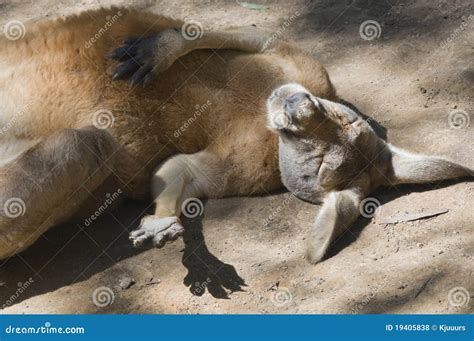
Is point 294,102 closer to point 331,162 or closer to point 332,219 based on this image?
point 331,162

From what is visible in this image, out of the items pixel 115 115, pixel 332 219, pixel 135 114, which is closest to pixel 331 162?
pixel 332 219

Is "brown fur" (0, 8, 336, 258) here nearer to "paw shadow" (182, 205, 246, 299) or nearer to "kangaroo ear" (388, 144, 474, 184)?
"paw shadow" (182, 205, 246, 299)

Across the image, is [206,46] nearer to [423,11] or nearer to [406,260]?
[406,260]

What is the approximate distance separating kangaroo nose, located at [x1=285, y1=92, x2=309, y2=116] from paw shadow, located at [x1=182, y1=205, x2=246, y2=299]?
93 centimetres

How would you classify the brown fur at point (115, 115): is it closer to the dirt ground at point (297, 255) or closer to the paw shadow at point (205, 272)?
the dirt ground at point (297, 255)

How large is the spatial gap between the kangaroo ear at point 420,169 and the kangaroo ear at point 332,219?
0.89ft

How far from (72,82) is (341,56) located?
2464 millimetres

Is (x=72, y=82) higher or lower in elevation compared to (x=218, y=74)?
higher

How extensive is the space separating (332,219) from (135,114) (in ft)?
4.39

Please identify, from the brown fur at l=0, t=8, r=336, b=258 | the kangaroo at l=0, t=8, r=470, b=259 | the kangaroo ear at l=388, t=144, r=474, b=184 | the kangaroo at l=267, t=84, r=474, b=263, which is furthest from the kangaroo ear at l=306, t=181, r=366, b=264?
the brown fur at l=0, t=8, r=336, b=258

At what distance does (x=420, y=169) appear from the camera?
5219 millimetres


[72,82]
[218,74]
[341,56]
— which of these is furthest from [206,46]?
[341,56]

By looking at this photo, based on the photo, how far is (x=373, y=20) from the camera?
23.1 ft

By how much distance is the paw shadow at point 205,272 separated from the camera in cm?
480
